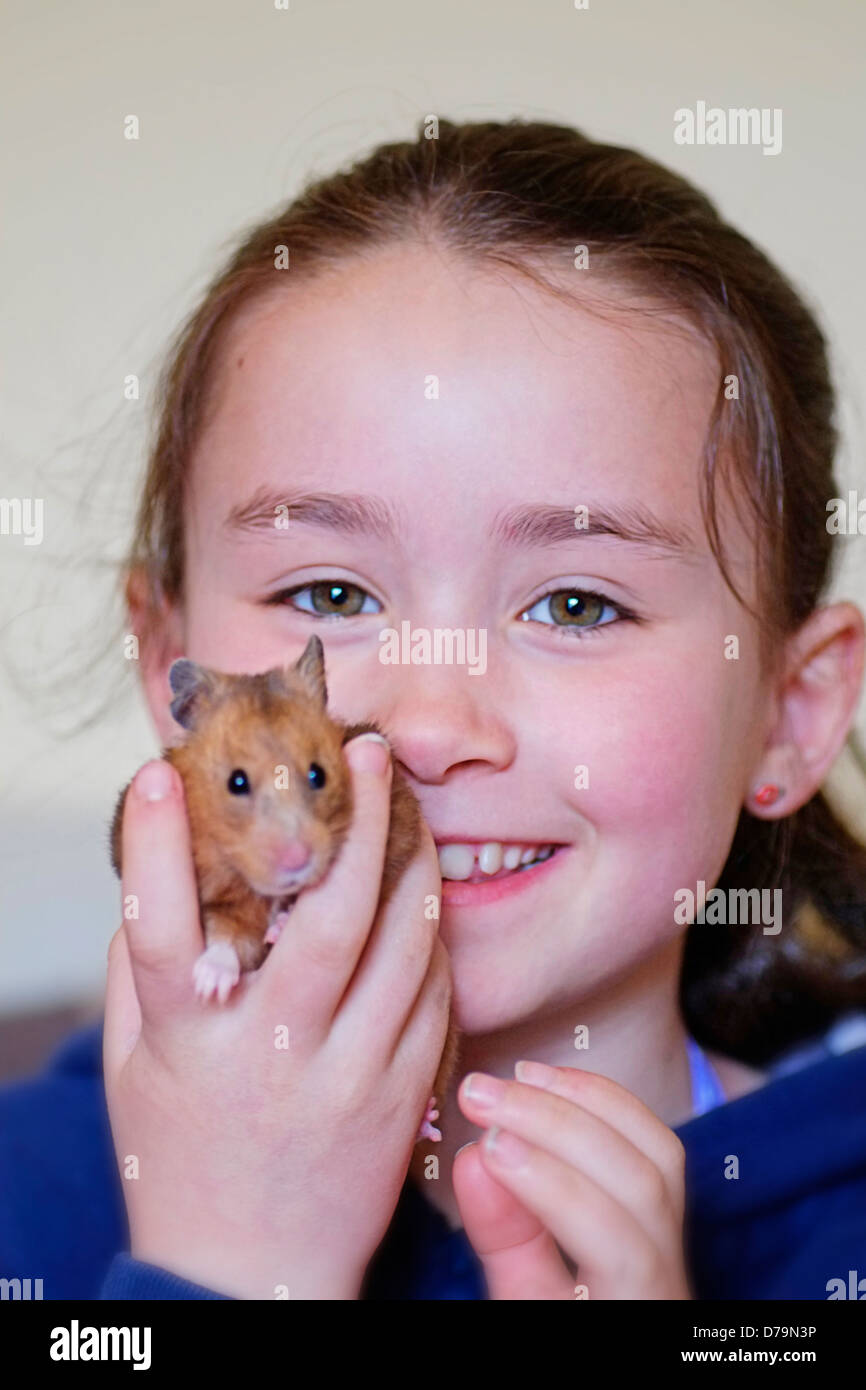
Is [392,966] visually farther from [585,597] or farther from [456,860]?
[585,597]

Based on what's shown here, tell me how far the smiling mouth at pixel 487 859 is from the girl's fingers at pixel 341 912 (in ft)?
1.12

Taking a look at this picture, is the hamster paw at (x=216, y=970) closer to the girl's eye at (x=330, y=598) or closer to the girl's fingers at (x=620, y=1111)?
the girl's fingers at (x=620, y=1111)

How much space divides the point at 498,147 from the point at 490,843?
0.90 meters

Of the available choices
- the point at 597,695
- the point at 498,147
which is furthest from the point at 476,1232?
the point at 498,147

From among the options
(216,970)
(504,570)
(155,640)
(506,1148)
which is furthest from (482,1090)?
(155,640)

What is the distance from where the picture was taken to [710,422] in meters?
1.62

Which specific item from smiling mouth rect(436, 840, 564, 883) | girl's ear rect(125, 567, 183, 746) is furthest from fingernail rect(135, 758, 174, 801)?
girl's ear rect(125, 567, 183, 746)

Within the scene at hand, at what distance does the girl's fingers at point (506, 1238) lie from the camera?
1276 mm

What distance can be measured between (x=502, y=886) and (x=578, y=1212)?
1.34 ft

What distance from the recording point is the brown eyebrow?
146 centimetres

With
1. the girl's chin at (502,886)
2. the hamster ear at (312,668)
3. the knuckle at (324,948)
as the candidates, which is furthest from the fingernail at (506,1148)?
the hamster ear at (312,668)

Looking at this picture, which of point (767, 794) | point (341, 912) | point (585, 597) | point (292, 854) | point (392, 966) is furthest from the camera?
point (767, 794)

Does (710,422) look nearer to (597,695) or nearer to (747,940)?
(597,695)

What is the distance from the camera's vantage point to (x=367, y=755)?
1.16 m
